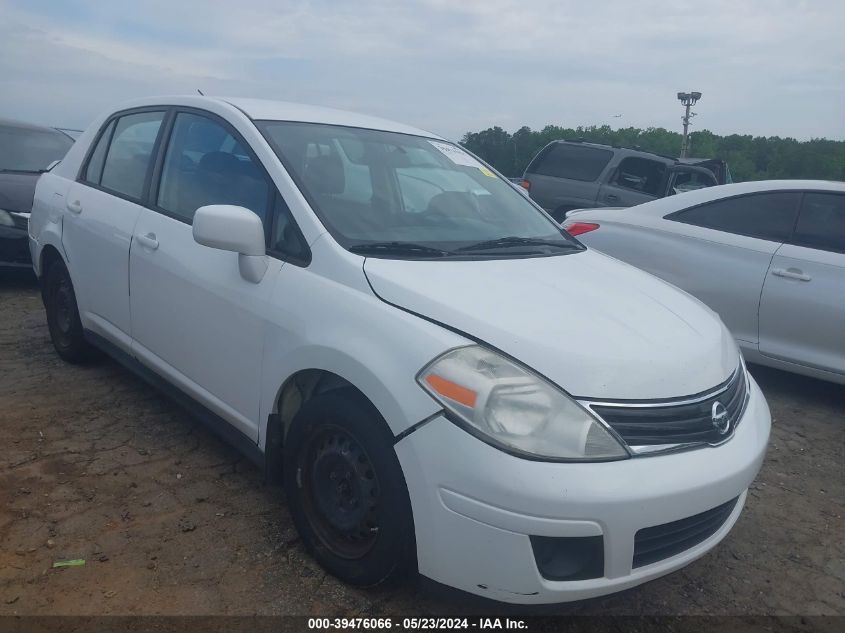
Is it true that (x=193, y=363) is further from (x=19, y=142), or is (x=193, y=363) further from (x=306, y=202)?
(x=19, y=142)

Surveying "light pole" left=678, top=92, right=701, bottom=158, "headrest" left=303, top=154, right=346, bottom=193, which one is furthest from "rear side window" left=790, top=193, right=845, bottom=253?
"light pole" left=678, top=92, right=701, bottom=158

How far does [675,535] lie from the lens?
2225 millimetres

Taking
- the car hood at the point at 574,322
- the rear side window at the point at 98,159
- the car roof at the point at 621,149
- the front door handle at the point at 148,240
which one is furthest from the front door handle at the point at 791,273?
the car roof at the point at 621,149

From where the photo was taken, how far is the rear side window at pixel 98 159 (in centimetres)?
418

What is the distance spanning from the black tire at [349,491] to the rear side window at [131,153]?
1.86 meters

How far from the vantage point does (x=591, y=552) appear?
2.09m

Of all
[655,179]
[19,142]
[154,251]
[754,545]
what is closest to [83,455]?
[154,251]

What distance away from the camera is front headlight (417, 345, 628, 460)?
2.06 m

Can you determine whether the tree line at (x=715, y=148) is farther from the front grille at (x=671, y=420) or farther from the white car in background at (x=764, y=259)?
the front grille at (x=671, y=420)

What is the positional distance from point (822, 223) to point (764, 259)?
1.43 feet

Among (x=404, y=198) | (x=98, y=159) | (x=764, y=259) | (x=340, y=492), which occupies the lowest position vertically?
(x=340, y=492)

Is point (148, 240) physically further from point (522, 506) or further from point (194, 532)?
point (522, 506)

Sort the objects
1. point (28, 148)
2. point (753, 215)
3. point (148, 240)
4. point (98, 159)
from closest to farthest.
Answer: point (148, 240) < point (98, 159) < point (753, 215) < point (28, 148)

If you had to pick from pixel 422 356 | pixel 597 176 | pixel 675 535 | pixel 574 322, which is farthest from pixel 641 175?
pixel 422 356
